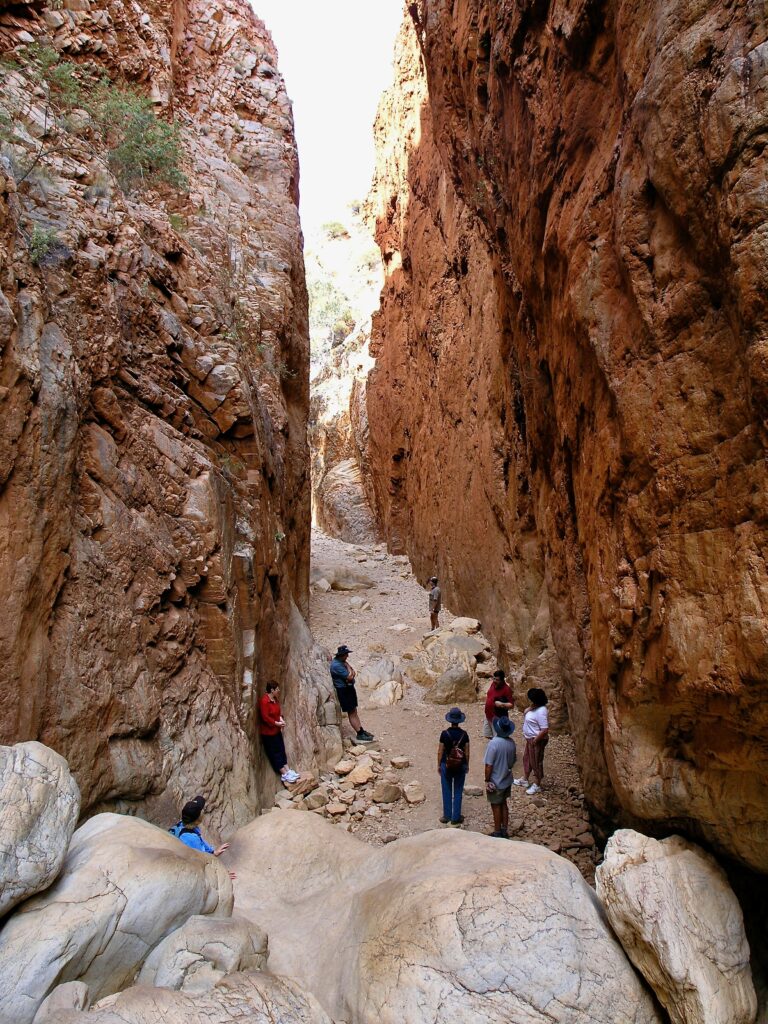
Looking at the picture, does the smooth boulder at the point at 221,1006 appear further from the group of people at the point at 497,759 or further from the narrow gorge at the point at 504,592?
the group of people at the point at 497,759

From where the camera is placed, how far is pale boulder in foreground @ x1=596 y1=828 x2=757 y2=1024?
3686 mm

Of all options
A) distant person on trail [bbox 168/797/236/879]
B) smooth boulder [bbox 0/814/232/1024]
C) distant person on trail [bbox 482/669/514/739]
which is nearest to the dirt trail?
distant person on trail [bbox 482/669/514/739]

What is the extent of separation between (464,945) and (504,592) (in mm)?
8165

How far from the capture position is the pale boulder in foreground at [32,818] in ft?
10.5

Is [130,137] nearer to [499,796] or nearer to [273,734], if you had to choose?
[273,734]

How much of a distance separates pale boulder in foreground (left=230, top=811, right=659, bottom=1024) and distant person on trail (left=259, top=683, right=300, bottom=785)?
9.79 ft

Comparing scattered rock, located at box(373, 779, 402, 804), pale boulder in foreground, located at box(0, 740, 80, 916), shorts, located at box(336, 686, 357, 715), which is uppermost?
pale boulder in foreground, located at box(0, 740, 80, 916)

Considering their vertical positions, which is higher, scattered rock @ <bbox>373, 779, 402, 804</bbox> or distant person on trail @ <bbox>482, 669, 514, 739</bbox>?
distant person on trail @ <bbox>482, 669, 514, 739</bbox>

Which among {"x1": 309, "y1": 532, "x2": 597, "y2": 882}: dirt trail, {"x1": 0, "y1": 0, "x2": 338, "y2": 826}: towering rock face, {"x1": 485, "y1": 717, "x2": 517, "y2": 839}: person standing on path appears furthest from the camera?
{"x1": 309, "y1": 532, "x2": 597, "y2": 882}: dirt trail

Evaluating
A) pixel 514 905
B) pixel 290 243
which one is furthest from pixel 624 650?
pixel 290 243

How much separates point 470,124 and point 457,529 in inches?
326

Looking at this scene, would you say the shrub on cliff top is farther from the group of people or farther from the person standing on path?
the person standing on path

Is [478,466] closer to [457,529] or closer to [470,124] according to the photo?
[457,529]

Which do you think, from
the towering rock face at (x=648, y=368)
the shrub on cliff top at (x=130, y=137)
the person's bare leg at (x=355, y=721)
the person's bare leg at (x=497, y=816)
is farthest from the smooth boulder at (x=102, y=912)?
the shrub on cliff top at (x=130, y=137)
